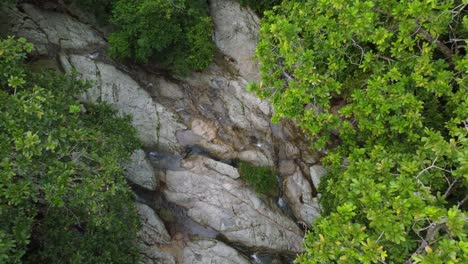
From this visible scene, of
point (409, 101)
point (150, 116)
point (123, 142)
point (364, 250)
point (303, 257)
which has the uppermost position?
point (409, 101)

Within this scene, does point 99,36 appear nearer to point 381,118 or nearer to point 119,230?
point 119,230

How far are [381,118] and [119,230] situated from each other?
18.3 ft

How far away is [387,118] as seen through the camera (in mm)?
7293

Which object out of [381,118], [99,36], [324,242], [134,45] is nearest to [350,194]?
[324,242]

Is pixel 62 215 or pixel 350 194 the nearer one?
pixel 350 194

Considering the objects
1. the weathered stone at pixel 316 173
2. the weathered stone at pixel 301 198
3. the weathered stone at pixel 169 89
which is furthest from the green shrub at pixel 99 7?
the weathered stone at pixel 316 173

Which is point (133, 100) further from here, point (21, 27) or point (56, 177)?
point (56, 177)

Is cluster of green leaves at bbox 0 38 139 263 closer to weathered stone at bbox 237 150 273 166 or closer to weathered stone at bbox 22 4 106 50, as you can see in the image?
weathered stone at bbox 22 4 106 50

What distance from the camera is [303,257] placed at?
21.2ft

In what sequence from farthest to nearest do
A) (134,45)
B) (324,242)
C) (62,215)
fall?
1. (134,45)
2. (62,215)
3. (324,242)

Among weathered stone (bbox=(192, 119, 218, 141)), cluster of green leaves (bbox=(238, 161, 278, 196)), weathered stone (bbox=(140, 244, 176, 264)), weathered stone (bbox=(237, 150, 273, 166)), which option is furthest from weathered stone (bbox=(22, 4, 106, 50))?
weathered stone (bbox=(140, 244, 176, 264))

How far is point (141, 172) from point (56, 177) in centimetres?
372

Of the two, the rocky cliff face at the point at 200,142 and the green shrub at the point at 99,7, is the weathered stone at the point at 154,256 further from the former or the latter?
the green shrub at the point at 99,7

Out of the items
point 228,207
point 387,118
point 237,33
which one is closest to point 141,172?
point 228,207
